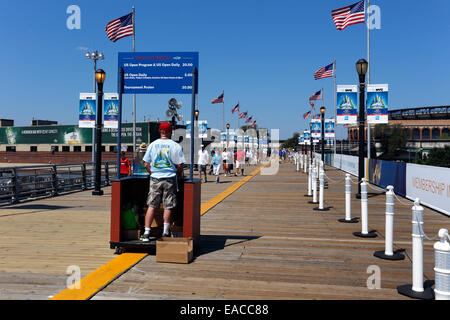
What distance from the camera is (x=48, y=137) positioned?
8138 centimetres

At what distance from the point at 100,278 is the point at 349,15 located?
21.6 m

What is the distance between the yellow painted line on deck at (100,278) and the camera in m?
4.55

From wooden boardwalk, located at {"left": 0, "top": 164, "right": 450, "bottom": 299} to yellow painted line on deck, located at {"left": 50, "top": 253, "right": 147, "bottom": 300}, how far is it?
0.38ft

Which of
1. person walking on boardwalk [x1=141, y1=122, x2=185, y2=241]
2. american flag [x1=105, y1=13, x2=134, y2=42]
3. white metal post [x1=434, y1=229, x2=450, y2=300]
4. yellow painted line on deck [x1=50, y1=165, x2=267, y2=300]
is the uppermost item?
american flag [x1=105, y1=13, x2=134, y2=42]

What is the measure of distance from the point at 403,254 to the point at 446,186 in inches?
238

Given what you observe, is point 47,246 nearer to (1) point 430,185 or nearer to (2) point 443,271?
(2) point 443,271

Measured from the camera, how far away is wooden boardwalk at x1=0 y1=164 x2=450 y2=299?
480 cm

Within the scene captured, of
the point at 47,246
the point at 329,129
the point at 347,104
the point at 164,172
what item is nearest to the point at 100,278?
the point at 164,172

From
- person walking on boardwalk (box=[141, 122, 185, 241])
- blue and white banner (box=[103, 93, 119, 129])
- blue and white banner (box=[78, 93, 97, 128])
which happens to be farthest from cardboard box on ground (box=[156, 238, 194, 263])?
blue and white banner (box=[103, 93, 119, 129])

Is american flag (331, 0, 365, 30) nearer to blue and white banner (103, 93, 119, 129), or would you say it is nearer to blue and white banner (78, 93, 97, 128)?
blue and white banner (103, 93, 119, 129)

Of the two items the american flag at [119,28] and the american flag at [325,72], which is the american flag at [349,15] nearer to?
the american flag at [325,72]

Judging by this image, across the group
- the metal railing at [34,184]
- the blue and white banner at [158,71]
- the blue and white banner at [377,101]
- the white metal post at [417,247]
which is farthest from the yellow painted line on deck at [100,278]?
the blue and white banner at [377,101]
